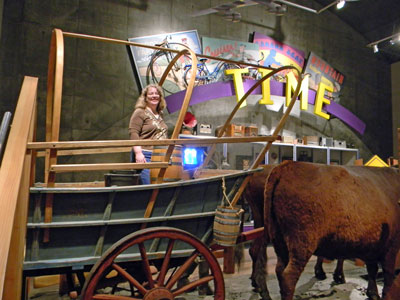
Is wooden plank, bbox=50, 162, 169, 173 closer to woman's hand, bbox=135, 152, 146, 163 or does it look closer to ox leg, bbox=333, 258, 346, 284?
woman's hand, bbox=135, 152, 146, 163

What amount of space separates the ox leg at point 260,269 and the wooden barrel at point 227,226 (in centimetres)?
110

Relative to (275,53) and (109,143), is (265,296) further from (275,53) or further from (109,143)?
(275,53)

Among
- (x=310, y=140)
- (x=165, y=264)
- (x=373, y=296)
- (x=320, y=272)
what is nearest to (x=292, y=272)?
(x=165, y=264)

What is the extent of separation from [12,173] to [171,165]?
130cm

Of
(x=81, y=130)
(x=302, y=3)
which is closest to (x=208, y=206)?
(x=81, y=130)

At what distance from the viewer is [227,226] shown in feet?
7.33

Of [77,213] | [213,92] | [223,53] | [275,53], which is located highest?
[275,53]

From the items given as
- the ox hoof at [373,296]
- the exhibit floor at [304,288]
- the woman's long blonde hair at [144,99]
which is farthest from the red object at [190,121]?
the ox hoof at [373,296]

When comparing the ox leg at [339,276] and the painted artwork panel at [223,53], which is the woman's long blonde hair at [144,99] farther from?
the painted artwork panel at [223,53]

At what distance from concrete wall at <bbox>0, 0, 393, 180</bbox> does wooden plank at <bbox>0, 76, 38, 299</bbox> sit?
3502 millimetres

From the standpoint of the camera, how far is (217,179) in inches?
92.2

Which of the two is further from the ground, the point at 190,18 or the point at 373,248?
the point at 190,18

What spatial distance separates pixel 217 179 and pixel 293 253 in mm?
897

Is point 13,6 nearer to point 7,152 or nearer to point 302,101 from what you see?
point 7,152
